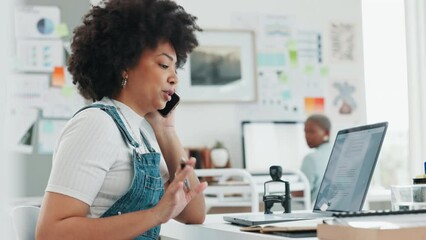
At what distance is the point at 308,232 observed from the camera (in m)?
1.24

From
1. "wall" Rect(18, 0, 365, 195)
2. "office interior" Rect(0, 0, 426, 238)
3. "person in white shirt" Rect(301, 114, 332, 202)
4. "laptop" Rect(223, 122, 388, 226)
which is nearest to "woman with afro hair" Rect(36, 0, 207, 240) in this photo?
"laptop" Rect(223, 122, 388, 226)

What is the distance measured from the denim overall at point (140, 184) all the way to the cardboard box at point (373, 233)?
548 millimetres

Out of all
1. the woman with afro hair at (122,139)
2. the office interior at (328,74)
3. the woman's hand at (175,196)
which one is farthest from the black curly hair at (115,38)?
the office interior at (328,74)

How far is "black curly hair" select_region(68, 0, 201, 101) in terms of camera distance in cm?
157

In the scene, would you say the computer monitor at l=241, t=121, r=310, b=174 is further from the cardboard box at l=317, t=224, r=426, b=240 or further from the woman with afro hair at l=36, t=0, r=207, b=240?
the cardboard box at l=317, t=224, r=426, b=240

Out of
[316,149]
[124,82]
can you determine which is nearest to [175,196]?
[124,82]

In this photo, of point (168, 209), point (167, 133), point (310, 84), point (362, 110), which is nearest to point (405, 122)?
point (362, 110)

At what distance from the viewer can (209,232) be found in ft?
5.11

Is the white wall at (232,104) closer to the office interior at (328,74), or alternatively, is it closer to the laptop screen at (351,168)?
the office interior at (328,74)

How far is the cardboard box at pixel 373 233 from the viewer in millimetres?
914

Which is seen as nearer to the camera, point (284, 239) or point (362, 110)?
point (284, 239)

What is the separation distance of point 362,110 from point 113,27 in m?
4.12

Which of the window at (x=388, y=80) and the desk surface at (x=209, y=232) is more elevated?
the window at (x=388, y=80)

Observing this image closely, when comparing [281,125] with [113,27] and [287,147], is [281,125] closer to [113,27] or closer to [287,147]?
[287,147]
